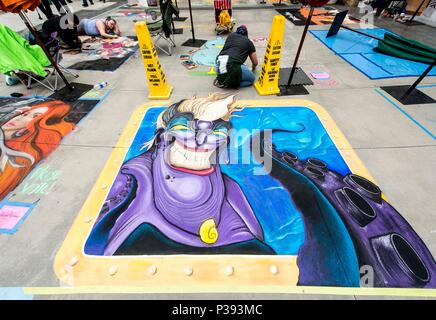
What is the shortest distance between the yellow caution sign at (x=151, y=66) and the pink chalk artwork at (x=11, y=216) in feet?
9.14

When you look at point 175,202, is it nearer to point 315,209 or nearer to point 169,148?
point 169,148

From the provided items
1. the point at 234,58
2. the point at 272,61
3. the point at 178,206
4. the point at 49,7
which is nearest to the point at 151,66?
the point at 234,58

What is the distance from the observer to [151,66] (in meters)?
4.06

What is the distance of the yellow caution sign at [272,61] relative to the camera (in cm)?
359

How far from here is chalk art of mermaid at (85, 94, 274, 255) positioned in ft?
7.02

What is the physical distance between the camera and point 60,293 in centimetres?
185

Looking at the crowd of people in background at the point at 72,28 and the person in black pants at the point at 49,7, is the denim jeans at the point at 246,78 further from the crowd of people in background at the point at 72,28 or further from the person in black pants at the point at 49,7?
the person in black pants at the point at 49,7

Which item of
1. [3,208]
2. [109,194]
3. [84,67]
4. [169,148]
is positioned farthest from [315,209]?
[84,67]

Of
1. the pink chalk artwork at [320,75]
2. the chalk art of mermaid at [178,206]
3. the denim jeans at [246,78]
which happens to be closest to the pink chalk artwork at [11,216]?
the chalk art of mermaid at [178,206]

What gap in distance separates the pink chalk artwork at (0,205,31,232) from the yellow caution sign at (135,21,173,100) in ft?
9.14

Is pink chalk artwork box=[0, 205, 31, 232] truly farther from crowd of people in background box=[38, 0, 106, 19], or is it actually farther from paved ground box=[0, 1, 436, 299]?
crowd of people in background box=[38, 0, 106, 19]

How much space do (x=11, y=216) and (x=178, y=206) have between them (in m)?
2.04

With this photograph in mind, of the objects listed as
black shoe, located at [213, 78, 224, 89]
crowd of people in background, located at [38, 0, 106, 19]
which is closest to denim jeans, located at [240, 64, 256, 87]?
black shoe, located at [213, 78, 224, 89]

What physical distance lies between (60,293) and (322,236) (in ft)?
8.43
